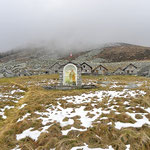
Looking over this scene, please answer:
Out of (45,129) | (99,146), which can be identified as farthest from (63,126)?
(99,146)

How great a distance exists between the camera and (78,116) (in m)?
9.05

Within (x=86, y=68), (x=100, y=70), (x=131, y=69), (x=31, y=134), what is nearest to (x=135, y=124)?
(x=31, y=134)

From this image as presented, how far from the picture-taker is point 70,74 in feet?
77.5

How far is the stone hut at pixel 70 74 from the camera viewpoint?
2338cm

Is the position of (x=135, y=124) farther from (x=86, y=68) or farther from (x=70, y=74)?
(x=86, y=68)

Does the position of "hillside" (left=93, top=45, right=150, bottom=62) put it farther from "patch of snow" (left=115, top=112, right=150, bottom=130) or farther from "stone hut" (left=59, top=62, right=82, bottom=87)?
"patch of snow" (left=115, top=112, right=150, bottom=130)

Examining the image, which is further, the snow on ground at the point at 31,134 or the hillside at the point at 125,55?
the hillside at the point at 125,55

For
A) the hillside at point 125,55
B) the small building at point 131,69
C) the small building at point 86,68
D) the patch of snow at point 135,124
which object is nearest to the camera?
the patch of snow at point 135,124

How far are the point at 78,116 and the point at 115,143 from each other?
12.3ft

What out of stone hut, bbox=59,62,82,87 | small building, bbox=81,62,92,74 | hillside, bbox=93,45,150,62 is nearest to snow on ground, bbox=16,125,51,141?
stone hut, bbox=59,62,82,87

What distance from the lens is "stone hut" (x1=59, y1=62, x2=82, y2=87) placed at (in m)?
23.4

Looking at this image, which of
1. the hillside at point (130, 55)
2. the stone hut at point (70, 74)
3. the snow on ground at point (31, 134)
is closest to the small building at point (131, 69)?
the stone hut at point (70, 74)

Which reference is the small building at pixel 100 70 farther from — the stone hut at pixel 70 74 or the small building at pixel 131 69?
the stone hut at pixel 70 74

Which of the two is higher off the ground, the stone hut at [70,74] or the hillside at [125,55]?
the hillside at [125,55]
